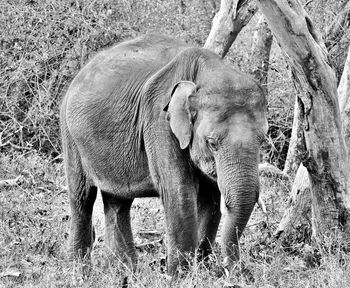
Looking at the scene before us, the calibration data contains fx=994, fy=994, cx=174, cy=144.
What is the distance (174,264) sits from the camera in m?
7.35

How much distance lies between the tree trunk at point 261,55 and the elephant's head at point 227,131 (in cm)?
589

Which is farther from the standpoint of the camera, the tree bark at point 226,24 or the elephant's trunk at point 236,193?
the tree bark at point 226,24

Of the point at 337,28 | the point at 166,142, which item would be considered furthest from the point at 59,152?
the point at 166,142

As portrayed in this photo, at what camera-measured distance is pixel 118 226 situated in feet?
28.3

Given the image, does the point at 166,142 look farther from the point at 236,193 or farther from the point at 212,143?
the point at 236,193

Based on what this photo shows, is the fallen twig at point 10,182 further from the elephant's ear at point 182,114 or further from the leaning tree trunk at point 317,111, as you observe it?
the elephant's ear at point 182,114

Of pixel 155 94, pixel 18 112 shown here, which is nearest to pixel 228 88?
pixel 155 94

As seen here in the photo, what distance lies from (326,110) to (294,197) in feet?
4.30

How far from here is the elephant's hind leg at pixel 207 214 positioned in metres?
7.74

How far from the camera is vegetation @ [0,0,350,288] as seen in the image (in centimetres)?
760

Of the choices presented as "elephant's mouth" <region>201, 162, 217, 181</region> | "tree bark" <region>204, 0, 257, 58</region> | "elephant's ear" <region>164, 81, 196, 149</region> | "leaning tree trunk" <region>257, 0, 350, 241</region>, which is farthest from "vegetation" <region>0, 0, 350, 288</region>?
"tree bark" <region>204, 0, 257, 58</region>

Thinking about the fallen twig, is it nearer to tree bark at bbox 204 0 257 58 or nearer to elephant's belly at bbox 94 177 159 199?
tree bark at bbox 204 0 257 58

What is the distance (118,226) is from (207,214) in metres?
1.12

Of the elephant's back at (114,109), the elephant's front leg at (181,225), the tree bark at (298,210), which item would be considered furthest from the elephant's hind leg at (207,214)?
the tree bark at (298,210)
